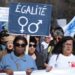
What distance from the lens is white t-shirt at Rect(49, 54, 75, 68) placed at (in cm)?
897

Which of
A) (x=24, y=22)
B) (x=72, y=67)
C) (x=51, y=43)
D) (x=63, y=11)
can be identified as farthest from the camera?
(x=63, y=11)

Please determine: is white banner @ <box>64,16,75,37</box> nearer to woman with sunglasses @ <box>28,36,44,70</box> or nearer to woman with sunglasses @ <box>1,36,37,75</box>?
woman with sunglasses @ <box>28,36,44,70</box>

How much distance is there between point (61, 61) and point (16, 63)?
80cm

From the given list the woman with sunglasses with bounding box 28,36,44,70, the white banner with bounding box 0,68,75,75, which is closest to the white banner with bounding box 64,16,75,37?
the woman with sunglasses with bounding box 28,36,44,70

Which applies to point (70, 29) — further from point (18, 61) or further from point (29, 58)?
point (18, 61)

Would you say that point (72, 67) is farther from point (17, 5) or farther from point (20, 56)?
point (17, 5)

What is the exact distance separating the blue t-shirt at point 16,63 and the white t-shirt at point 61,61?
0.43 metres

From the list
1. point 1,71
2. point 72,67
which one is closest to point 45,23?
point 72,67

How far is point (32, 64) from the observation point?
867cm

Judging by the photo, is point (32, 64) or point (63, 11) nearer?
point (32, 64)

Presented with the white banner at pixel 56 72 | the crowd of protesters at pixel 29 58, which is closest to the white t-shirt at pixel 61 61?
the crowd of protesters at pixel 29 58

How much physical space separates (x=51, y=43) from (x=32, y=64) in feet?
12.2

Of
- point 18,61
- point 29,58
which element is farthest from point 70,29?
point 18,61

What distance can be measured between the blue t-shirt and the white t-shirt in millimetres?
434
